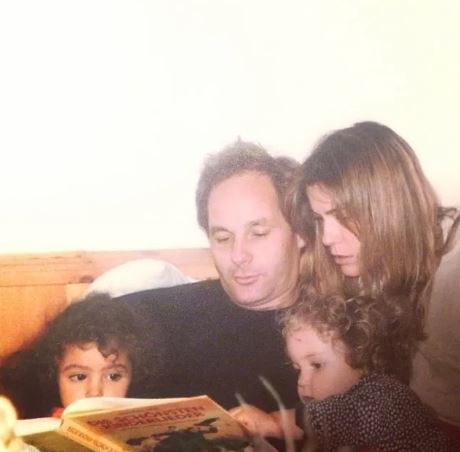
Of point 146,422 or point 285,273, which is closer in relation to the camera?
point 146,422

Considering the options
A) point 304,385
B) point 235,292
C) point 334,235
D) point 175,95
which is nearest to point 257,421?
point 304,385

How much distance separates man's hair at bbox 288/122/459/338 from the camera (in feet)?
4.00

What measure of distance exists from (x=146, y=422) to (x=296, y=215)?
1.31 ft

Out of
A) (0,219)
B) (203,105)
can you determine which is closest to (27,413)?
(0,219)

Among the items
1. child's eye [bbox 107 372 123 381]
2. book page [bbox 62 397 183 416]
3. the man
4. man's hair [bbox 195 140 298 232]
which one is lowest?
book page [bbox 62 397 183 416]

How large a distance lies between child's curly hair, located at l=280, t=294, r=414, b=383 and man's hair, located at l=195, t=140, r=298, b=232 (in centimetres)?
18

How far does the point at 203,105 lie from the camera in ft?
4.14

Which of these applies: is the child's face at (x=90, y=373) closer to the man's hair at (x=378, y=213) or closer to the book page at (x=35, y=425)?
the book page at (x=35, y=425)

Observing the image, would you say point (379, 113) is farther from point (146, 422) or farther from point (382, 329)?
point (146, 422)

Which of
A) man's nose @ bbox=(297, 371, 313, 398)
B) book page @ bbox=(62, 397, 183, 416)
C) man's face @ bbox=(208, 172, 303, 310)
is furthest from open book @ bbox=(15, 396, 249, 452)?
man's face @ bbox=(208, 172, 303, 310)

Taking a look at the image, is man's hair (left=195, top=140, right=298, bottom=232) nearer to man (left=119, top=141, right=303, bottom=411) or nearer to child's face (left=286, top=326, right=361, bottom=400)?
man (left=119, top=141, right=303, bottom=411)

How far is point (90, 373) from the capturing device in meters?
1.22

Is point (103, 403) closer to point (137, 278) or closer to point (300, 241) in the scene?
point (137, 278)

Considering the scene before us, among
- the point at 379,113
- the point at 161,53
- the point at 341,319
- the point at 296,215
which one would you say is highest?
the point at 161,53
